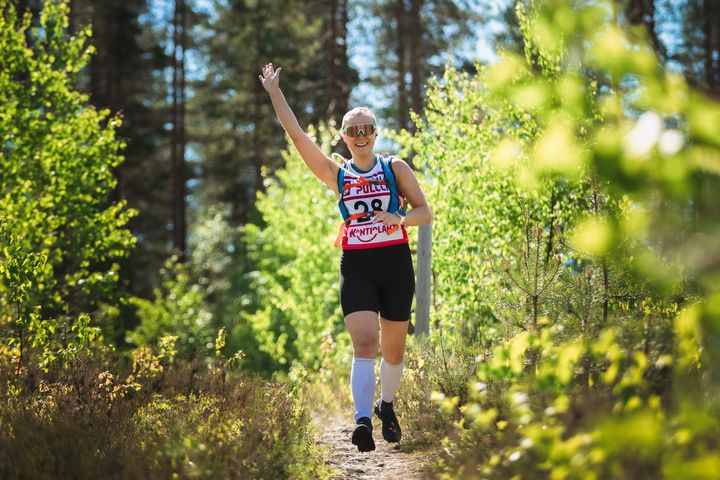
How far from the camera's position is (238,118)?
25188mm

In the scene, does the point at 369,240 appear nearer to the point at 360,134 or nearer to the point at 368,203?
the point at 368,203

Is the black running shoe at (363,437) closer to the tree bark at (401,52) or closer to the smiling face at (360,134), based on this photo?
the smiling face at (360,134)

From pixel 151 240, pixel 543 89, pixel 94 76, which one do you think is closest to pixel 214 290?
pixel 151 240

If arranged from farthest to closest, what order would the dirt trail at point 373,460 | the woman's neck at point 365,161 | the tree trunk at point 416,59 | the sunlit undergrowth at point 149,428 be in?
the tree trunk at point 416,59 < the woman's neck at point 365,161 < the dirt trail at point 373,460 < the sunlit undergrowth at point 149,428

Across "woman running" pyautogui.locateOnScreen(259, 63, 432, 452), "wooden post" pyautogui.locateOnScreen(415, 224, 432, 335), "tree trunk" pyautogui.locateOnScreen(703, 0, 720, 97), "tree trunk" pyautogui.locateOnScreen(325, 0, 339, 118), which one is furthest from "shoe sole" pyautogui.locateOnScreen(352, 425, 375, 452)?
"tree trunk" pyautogui.locateOnScreen(703, 0, 720, 97)

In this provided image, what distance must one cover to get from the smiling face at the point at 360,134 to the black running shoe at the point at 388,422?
1.72 metres

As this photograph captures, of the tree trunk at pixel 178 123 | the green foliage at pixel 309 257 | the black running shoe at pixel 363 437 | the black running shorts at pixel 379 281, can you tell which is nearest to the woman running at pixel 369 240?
the black running shorts at pixel 379 281

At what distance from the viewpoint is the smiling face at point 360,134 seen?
4.82 metres

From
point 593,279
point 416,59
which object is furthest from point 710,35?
point 593,279

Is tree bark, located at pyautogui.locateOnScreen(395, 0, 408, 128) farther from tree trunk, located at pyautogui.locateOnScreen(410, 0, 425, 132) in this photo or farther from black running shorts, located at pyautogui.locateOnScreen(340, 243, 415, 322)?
black running shorts, located at pyautogui.locateOnScreen(340, 243, 415, 322)

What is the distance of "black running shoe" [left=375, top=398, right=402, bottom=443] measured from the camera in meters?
4.78

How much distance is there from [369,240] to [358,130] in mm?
737

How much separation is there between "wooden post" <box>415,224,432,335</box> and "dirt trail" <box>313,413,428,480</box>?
169 cm

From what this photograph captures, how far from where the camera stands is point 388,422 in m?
4.90
